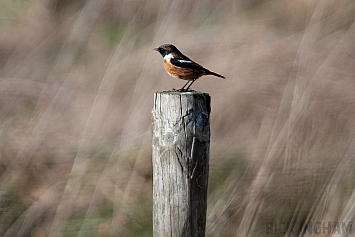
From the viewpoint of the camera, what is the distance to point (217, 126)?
164 inches

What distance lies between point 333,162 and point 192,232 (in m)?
1.61

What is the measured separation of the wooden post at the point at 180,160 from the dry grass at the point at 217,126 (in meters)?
1.06

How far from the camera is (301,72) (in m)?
3.63

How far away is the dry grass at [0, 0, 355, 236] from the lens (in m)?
3.38

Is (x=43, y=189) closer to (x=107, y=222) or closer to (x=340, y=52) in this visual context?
(x=107, y=222)

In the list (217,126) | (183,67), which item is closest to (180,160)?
(183,67)

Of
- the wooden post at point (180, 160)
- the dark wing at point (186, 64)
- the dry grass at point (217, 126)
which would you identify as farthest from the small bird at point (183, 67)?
the wooden post at point (180, 160)

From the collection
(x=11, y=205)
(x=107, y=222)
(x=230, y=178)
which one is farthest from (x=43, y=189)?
(x=230, y=178)

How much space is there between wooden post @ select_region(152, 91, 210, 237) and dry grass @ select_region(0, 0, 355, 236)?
106 centimetres

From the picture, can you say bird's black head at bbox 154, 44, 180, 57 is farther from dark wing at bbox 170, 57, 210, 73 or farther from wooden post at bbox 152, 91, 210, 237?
wooden post at bbox 152, 91, 210, 237

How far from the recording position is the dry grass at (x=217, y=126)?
11.1 ft

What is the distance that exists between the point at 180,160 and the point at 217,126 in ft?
7.09

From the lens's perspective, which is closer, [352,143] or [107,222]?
[352,143]

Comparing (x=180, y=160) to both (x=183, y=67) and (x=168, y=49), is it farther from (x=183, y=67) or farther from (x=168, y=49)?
(x=168, y=49)
